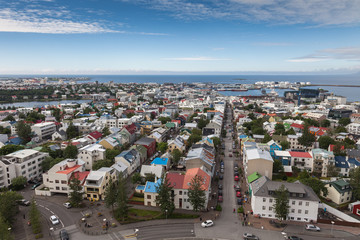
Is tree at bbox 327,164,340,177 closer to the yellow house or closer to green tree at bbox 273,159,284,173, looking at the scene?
green tree at bbox 273,159,284,173

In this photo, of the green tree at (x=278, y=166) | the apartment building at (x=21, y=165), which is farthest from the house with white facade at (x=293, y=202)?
the apartment building at (x=21, y=165)

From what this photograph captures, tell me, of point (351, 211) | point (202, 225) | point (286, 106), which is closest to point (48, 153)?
point (202, 225)

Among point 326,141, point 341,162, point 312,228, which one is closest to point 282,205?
point 312,228

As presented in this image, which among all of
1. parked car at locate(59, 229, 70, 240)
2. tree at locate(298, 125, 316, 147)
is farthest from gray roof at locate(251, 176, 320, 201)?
tree at locate(298, 125, 316, 147)

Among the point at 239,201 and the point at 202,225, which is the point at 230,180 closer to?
the point at 239,201

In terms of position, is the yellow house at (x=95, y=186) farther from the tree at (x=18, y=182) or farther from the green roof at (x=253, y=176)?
the green roof at (x=253, y=176)

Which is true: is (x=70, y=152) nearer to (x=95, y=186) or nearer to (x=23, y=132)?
(x=95, y=186)

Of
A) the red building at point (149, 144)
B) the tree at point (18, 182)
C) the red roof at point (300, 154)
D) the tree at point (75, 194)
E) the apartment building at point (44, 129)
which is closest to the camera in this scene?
the tree at point (75, 194)
